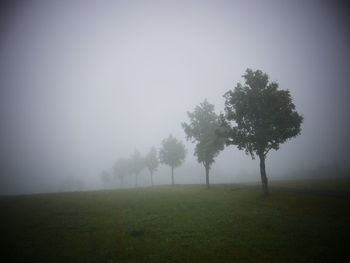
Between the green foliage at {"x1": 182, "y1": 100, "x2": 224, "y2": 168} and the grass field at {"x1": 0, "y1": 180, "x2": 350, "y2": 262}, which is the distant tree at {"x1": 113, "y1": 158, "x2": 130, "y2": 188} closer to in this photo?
the green foliage at {"x1": 182, "y1": 100, "x2": 224, "y2": 168}

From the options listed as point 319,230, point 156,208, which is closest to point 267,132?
point 319,230

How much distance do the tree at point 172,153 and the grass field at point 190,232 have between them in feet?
116

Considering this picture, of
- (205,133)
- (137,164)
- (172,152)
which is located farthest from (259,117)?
(137,164)

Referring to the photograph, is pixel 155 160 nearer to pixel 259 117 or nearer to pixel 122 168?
pixel 122 168

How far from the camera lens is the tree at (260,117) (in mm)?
26984

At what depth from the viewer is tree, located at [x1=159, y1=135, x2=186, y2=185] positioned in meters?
62.3

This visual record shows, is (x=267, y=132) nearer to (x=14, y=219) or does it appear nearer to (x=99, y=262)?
(x=99, y=262)

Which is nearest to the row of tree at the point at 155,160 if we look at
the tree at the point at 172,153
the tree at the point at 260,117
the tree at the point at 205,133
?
the tree at the point at 172,153

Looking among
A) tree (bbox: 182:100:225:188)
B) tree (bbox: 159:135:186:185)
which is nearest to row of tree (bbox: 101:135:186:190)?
tree (bbox: 159:135:186:185)

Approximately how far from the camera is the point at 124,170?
3967 inches

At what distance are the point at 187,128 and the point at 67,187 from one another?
113m

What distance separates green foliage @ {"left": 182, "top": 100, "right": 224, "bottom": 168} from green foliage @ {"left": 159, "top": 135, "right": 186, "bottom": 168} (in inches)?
717

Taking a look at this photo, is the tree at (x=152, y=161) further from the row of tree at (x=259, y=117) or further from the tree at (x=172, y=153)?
the row of tree at (x=259, y=117)

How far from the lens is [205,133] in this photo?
42688 millimetres
